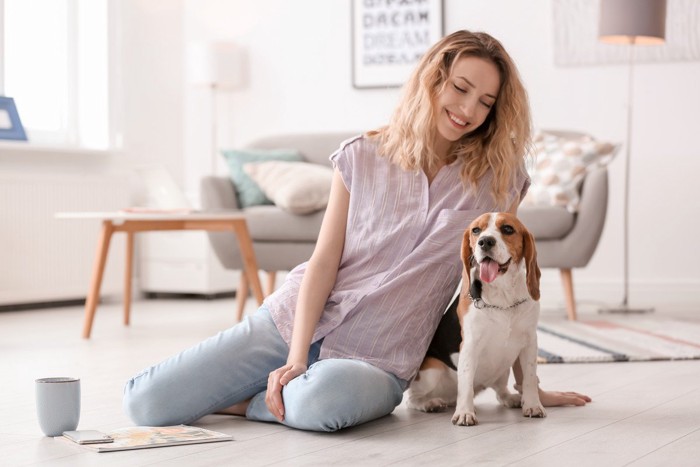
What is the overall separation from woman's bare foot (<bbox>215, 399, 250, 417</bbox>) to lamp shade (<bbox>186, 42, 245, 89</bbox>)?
3.83 metres

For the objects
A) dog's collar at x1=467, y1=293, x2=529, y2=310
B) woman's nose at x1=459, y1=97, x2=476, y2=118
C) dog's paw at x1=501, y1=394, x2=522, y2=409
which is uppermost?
woman's nose at x1=459, y1=97, x2=476, y2=118

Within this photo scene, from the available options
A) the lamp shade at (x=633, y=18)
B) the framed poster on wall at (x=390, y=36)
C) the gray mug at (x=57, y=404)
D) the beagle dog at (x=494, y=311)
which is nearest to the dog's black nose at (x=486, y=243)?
the beagle dog at (x=494, y=311)

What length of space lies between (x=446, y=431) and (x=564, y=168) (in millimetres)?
2518

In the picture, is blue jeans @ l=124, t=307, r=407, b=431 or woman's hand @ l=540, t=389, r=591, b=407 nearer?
blue jeans @ l=124, t=307, r=407, b=431

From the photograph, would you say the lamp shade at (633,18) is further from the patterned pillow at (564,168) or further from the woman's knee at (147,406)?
the woman's knee at (147,406)

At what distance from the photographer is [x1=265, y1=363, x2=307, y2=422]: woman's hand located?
200 cm

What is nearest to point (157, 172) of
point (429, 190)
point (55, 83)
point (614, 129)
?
point (55, 83)

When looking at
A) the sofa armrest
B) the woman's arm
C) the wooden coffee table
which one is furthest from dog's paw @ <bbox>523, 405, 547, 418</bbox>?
the sofa armrest

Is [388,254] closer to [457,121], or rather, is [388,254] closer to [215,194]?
[457,121]

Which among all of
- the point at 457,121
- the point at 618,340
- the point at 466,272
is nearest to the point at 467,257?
the point at 466,272

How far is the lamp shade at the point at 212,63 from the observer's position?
5.80 m

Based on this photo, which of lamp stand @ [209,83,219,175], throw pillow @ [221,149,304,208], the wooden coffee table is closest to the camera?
the wooden coffee table

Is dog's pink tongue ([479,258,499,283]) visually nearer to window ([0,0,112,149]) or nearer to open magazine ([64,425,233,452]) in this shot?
open magazine ([64,425,233,452])

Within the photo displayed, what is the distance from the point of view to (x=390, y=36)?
575 centimetres
